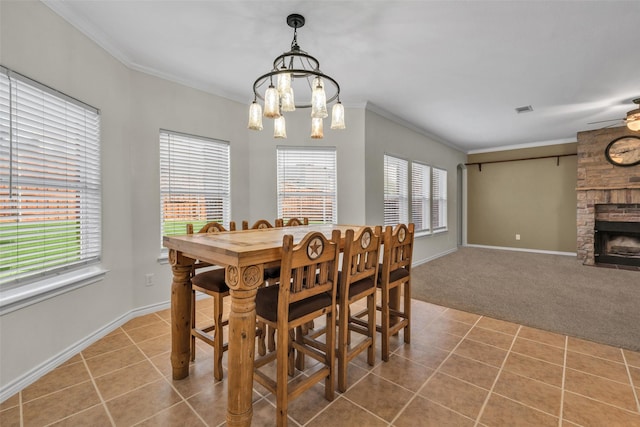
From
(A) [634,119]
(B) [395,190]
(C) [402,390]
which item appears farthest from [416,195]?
(C) [402,390]

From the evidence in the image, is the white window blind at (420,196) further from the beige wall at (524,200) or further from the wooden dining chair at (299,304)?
the wooden dining chair at (299,304)

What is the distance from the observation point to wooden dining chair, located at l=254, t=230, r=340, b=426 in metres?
1.51

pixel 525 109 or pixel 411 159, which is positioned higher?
pixel 525 109

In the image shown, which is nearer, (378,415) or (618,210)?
(378,415)

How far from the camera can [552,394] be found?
5.88ft

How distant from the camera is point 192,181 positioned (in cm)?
345

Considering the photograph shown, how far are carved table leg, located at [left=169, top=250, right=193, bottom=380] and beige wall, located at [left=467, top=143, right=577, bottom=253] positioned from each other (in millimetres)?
7576

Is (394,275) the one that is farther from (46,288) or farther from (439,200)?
(439,200)

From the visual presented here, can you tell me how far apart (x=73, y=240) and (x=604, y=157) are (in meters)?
8.06

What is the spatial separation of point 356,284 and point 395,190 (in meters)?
3.28

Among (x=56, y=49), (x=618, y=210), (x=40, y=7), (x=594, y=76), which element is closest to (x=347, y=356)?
(x=56, y=49)

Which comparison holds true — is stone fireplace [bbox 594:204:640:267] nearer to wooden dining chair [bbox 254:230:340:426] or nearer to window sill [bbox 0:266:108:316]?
wooden dining chair [bbox 254:230:340:426]

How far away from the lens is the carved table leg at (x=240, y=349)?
141 centimetres

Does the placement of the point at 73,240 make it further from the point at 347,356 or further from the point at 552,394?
the point at 552,394
